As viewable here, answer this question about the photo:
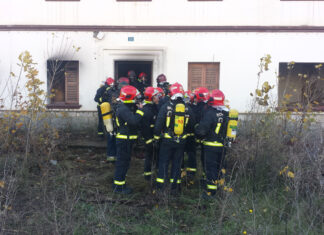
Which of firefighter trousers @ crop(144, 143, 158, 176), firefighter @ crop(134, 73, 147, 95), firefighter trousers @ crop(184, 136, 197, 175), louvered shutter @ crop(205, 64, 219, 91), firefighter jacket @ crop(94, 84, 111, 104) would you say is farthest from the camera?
louvered shutter @ crop(205, 64, 219, 91)

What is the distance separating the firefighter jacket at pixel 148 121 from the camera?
5859mm

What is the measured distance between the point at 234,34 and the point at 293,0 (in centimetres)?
→ 202

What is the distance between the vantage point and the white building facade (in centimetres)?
980

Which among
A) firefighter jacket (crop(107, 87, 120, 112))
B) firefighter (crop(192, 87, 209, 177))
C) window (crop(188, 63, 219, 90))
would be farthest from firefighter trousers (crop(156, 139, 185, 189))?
window (crop(188, 63, 219, 90))

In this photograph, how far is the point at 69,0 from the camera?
9945 mm

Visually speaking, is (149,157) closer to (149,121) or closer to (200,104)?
(149,121)

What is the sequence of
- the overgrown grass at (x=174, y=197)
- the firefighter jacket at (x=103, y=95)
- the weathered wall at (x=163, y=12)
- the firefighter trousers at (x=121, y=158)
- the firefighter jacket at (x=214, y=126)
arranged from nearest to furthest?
the overgrown grass at (x=174, y=197) < the firefighter jacket at (x=214, y=126) < the firefighter trousers at (x=121, y=158) < the firefighter jacket at (x=103, y=95) < the weathered wall at (x=163, y=12)

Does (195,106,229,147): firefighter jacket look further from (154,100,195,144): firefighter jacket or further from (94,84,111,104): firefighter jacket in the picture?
(94,84,111,104): firefighter jacket

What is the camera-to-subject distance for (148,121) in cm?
597

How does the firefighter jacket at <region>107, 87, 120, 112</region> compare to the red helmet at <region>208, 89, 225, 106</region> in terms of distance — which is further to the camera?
the firefighter jacket at <region>107, 87, 120, 112</region>

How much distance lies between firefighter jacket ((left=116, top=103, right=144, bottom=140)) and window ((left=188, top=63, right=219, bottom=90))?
4775 mm

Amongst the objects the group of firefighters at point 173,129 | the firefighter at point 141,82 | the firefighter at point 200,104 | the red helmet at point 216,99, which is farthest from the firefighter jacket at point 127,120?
the firefighter at point 141,82

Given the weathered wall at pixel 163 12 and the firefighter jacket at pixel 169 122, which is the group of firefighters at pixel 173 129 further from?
the weathered wall at pixel 163 12

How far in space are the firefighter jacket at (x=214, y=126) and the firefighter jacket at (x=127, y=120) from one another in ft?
3.39
